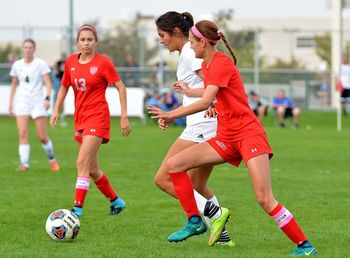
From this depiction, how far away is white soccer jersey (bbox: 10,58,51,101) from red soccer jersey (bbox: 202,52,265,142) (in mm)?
8125

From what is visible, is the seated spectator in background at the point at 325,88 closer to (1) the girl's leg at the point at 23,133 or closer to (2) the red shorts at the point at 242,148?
(1) the girl's leg at the point at 23,133

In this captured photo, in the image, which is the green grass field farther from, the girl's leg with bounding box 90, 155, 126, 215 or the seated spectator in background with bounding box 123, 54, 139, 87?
the seated spectator in background with bounding box 123, 54, 139, 87

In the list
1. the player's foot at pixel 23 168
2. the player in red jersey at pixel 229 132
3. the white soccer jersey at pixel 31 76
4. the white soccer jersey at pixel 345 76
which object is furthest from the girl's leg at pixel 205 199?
the white soccer jersey at pixel 345 76

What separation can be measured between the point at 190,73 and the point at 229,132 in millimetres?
1196

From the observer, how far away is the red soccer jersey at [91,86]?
35.7ft

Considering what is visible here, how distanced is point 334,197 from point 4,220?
458 cm

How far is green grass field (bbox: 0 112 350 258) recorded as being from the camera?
351 inches

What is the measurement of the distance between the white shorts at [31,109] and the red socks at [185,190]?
7.57 meters

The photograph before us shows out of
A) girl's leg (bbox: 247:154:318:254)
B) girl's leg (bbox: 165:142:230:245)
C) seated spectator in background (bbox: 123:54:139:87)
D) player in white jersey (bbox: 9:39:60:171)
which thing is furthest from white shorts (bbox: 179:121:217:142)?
seated spectator in background (bbox: 123:54:139:87)

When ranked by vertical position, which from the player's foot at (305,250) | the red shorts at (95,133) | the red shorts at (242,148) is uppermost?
the red shorts at (242,148)

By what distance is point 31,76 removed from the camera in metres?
16.2

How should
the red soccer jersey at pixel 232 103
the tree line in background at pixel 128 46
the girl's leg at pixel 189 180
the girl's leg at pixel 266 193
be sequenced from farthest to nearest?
the tree line in background at pixel 128 46 → the girl's leg at pixel 189 180 → the red soccer jersey at pixel 232 103 → the girl's leg at pixel 266 193

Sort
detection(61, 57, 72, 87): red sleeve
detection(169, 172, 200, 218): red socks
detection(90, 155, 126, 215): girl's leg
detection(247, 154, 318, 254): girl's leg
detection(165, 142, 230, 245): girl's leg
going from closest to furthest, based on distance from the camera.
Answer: detection(247, 154, 318, 254): girl's leg < detection(165, 142, 230, 245): girl's leg < detection(169, 172, 200, 218): red socks < detection(61, 57, 72, 87): red sleeve < detection(90, 155, 126, 215): girl's leg

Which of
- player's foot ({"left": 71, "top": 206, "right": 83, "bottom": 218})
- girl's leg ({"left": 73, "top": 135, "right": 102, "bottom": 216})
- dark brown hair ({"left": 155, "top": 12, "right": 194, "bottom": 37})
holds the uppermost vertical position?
dark brown hair ({"left": 155, "top": 12, "right": 194, "bottom": 37})
